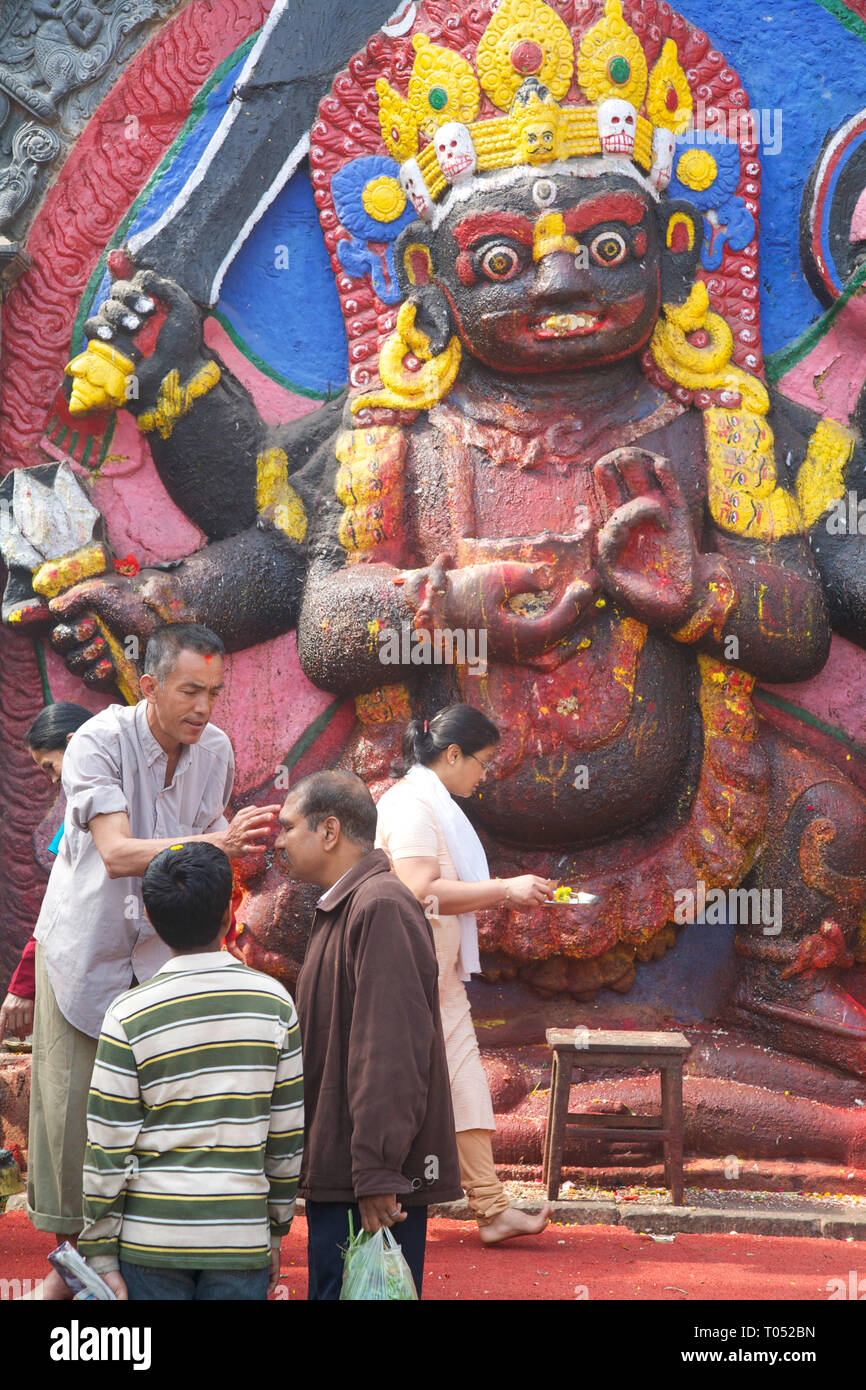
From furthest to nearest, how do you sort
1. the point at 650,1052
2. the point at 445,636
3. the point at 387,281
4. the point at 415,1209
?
the point at 387,281 < the point at 445,636 < the point at 650,1052 < the point at 415,1209

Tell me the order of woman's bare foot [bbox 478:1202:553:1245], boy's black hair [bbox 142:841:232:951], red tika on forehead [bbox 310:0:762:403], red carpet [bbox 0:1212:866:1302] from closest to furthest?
boy's black hair [bbox 142:841:232:951]
red carpet [bbox 0:1212:866:1302]
woman's bare foot [bbox 478:1202:553:1245]
red tika on forehead [bbox 310:0:762:403]

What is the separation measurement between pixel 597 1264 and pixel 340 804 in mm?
2032

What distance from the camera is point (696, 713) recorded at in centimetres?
614

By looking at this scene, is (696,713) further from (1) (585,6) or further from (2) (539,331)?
(1) (585,6)

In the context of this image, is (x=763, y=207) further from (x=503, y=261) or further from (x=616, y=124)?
(x=503, y=261)

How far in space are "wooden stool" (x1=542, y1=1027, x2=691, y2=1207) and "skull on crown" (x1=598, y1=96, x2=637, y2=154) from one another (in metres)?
3.50

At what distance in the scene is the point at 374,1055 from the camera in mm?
3088

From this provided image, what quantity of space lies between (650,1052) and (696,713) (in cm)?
157

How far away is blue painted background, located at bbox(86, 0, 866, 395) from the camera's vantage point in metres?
6.39

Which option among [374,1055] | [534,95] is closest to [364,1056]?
[374,1055]

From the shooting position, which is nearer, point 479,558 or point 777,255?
point 479,558

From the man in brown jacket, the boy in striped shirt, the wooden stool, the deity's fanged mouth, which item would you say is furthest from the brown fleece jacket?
the deity's fanged mouth

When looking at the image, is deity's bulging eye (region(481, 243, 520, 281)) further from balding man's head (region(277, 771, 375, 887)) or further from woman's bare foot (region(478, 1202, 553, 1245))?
woman's bare foot (region(478, 1202, 553, 1245))

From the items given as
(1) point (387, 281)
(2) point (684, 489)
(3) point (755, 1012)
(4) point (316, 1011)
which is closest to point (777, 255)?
(2) point (684, 489)
